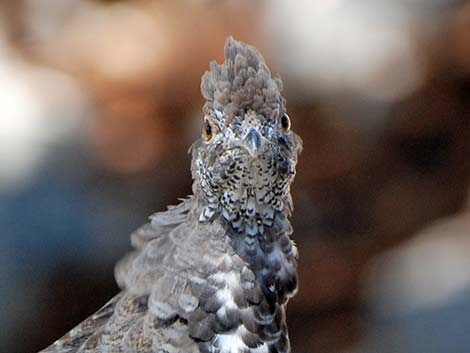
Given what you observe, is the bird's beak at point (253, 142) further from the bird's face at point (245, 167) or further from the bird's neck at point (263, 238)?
the bird's neck at point (263, 238)

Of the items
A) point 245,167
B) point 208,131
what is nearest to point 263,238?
point 245,167

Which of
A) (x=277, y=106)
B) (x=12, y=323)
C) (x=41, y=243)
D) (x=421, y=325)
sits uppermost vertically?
(x=277, y=106)

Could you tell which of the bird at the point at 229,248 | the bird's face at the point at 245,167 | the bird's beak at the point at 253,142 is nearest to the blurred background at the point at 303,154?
the bird at the point at 229,248

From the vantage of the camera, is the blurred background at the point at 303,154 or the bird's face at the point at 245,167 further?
the blurred background at the point at 303,154

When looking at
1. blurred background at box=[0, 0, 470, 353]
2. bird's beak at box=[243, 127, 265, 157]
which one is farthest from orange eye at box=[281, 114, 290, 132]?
blurred background at box=[0, 0, 470, 353]

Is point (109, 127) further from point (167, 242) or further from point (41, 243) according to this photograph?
point (167, 242)

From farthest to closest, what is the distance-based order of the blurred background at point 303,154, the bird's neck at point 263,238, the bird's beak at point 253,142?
the blurred background at point 303,154 < the bird's neck at point 263,238 < the bird's beak at point 253,142

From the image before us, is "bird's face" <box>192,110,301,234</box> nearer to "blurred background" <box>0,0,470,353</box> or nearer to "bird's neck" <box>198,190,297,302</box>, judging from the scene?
"bird's neck" <box>198,190,297,302</box>

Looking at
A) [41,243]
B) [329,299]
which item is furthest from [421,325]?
[41,243]
